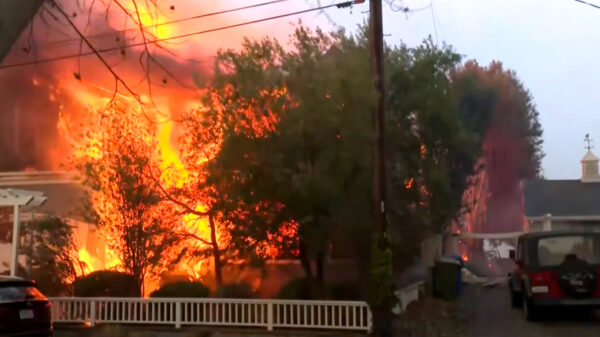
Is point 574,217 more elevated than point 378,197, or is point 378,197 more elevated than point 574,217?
point 378,197

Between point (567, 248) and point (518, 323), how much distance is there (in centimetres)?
173

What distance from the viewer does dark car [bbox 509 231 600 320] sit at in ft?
39.2

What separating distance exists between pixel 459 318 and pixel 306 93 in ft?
18.1

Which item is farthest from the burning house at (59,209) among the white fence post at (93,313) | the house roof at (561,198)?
the house roof at (561,198)

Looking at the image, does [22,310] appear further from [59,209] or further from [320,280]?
[59,209]

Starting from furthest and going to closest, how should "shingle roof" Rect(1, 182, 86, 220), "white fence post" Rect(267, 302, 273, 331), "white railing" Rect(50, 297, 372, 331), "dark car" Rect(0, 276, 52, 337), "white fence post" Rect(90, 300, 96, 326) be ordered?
1. "shingle roof" Rect(1, 182, 86, 220)
2. "white fence post" Rect(90, 300, 96, 326)
3. "white fence post" Rect(267, 302, 273, 331)
4. "white railing" Rect(50, 297, 372, 331)
5. "dark car" Rect(0, 276, 52, 337)

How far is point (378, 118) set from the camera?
11.5m

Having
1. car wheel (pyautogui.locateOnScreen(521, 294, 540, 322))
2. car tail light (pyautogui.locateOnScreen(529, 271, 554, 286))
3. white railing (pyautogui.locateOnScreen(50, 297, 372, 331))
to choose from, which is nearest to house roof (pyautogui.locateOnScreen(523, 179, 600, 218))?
car wheel (pyautogui.locateOnScreen(521, 294, 540, 322))

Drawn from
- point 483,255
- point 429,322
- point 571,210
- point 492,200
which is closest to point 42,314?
point 429,322

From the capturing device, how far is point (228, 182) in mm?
12203

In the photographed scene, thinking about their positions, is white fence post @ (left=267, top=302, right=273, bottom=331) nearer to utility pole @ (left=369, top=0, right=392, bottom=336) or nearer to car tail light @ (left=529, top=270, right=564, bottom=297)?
utility pole @ (left=369, top=0, right=392, bottom=336)

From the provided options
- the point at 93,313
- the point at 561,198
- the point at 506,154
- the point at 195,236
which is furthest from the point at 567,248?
the point at 506,154

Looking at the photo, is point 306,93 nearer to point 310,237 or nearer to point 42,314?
point 310,237

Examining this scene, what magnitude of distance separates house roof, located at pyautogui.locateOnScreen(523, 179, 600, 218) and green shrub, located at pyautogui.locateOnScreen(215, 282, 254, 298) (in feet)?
45.0
